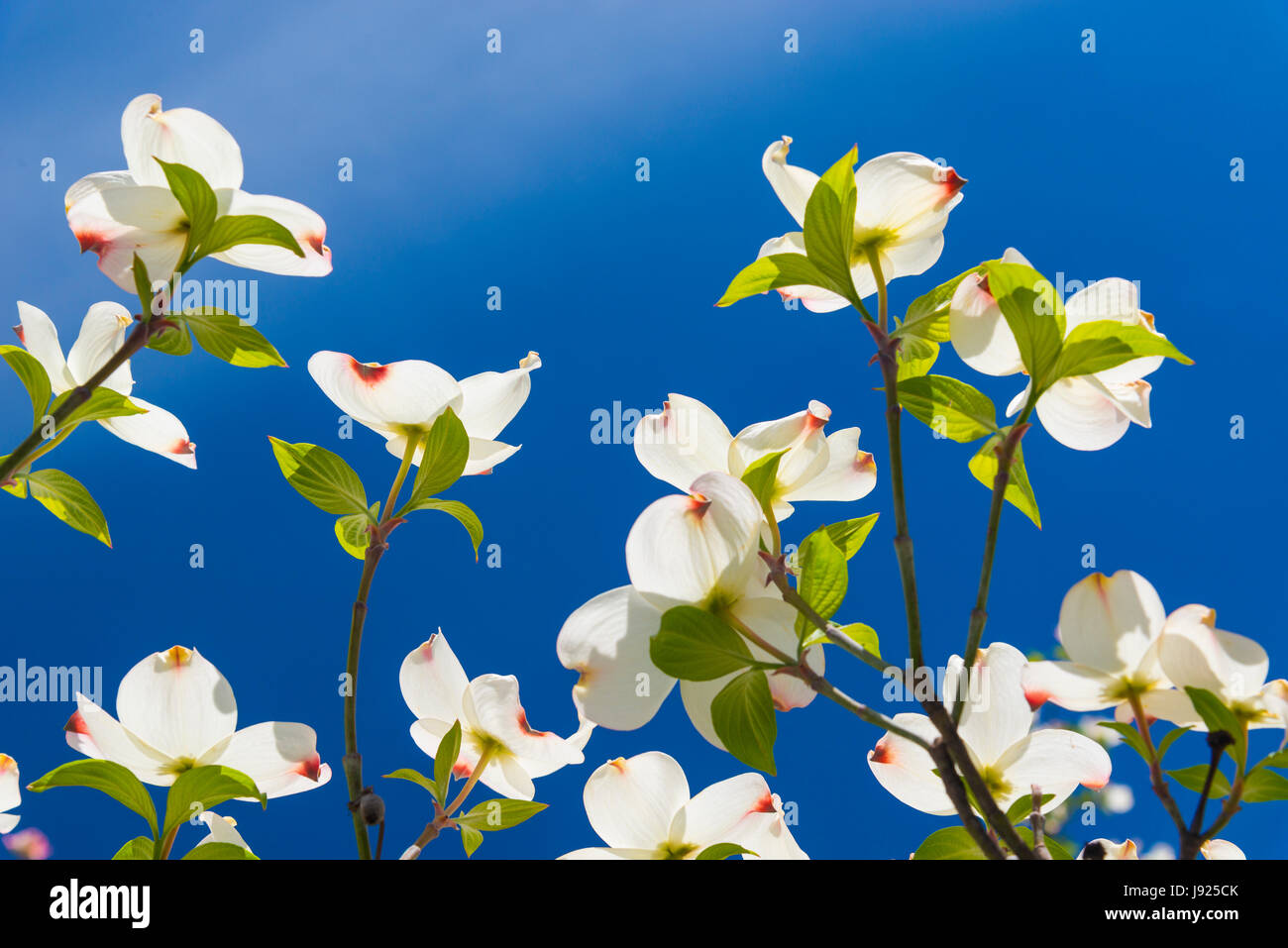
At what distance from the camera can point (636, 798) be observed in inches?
21.5

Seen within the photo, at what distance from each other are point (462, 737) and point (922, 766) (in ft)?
1.10

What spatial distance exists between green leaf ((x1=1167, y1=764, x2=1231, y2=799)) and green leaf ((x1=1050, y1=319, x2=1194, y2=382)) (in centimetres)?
23

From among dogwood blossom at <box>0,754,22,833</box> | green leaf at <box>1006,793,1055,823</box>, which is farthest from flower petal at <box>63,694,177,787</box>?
green leaf at <box>1006,793,1055,823</box>

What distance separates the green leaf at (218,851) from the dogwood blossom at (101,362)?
0.26 m

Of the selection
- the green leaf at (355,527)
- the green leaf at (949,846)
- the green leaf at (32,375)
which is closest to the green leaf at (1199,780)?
the green leaf at (949,846)

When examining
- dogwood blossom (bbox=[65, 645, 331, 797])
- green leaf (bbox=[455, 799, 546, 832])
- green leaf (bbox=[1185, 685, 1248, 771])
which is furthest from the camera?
green leaf (bbox=[455, 799, 546, 832])

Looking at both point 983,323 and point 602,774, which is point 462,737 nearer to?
point 602,774

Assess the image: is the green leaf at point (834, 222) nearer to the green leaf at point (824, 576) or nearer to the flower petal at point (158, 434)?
the green leaf at point (824, 576)

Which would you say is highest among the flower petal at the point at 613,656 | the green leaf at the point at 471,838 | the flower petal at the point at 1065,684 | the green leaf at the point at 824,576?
the green leaf at the point at 824,576

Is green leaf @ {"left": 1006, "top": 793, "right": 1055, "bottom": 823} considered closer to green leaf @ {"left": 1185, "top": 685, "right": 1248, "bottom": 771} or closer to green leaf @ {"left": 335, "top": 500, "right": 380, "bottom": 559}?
green leaf @ {"left": 1185, "top": 685, "right": 1248, "bottom": 771}

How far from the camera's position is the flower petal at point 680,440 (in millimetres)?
519

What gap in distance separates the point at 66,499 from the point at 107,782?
0.22 m

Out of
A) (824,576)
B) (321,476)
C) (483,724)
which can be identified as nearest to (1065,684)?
(824,576)

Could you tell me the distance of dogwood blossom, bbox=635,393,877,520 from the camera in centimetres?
51
